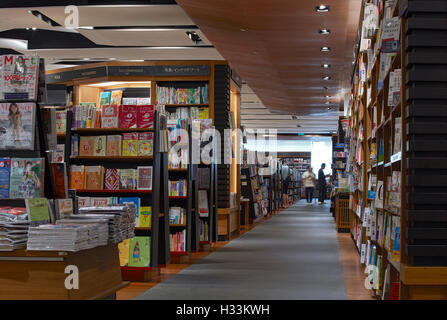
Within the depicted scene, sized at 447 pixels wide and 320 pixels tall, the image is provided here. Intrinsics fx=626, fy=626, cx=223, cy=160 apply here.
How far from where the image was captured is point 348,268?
275 inches

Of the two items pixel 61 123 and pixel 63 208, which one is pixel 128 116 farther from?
pixel 63 208

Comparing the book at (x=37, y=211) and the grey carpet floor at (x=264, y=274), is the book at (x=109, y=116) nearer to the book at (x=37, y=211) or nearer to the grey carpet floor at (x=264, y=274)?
the grey carpet floor at (x=264, y=274)

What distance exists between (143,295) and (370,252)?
204 cm

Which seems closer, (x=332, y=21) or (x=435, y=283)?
(x=435, y=283)

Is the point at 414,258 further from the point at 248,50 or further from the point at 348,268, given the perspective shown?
the point at 248,50

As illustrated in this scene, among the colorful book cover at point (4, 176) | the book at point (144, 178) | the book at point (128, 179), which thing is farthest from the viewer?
the book at point (128, 179)

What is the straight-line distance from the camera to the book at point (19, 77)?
A: 159 inches

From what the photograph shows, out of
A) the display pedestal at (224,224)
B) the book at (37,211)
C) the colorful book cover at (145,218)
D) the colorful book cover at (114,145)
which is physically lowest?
the display pedestal at (224,224)

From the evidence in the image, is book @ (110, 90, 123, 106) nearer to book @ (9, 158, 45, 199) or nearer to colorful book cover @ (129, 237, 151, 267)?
colorful book cover @ (129, 237, 151, 267)

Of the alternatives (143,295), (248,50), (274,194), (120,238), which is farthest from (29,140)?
(274,194)

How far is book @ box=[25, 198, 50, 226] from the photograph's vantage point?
150 inches

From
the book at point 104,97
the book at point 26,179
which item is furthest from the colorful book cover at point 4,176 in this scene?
the book at point 104,97

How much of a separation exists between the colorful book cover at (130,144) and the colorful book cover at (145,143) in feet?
0.15

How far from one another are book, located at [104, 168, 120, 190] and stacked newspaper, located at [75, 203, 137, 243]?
6.34 feet
